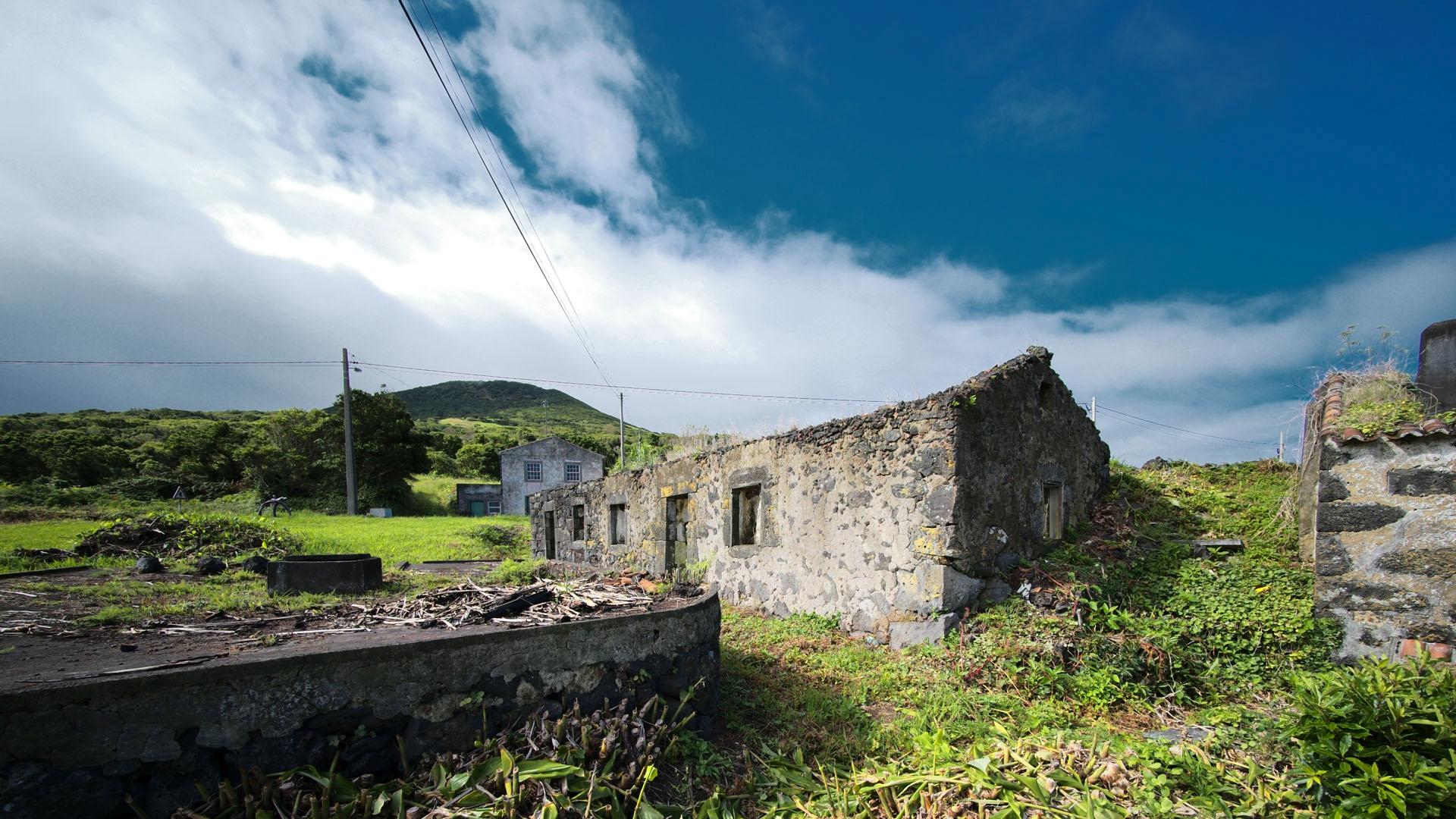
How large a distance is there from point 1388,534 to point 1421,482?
57cm

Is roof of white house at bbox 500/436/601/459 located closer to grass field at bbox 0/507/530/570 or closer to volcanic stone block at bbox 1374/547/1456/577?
grass field at bbox 0/507/530/570

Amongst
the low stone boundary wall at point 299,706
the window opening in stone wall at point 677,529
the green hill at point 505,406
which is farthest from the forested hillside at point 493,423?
the low stone boundary wall at point 299,706

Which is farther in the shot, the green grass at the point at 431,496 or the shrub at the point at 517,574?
the green grass at the point at 431,496

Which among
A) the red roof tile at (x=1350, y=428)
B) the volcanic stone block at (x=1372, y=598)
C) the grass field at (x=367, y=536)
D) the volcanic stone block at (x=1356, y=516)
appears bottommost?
the grass field at (x=367, y=536)

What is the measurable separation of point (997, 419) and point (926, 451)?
3.95 feet

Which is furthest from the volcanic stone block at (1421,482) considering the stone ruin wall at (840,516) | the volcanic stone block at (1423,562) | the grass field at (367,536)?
the grass field at (367,536)

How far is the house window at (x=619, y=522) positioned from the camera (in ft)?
45.1

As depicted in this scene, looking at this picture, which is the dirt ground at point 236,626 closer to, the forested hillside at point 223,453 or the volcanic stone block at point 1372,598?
the volcanic stone block at point 1372,598

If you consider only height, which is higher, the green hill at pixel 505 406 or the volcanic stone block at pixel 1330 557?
the green hill at pixel 505 406

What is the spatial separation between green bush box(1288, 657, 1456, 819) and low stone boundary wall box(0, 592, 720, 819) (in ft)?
13.5

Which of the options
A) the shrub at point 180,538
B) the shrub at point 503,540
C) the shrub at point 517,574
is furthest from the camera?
the shrub at point 503,540

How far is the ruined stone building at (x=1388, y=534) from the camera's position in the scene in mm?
5449

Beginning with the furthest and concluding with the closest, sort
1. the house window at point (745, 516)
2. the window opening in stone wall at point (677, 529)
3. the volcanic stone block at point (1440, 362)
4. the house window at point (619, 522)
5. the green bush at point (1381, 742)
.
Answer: the house window at point (619, 522) < the window opening in stone wall at point (677, 529) < the house window at point (745, 516) < the volcanic stone block at point (1440, 362) < the green bush at point (1381, 742)

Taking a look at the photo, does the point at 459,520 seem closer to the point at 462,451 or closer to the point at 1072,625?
the point at 462,451
